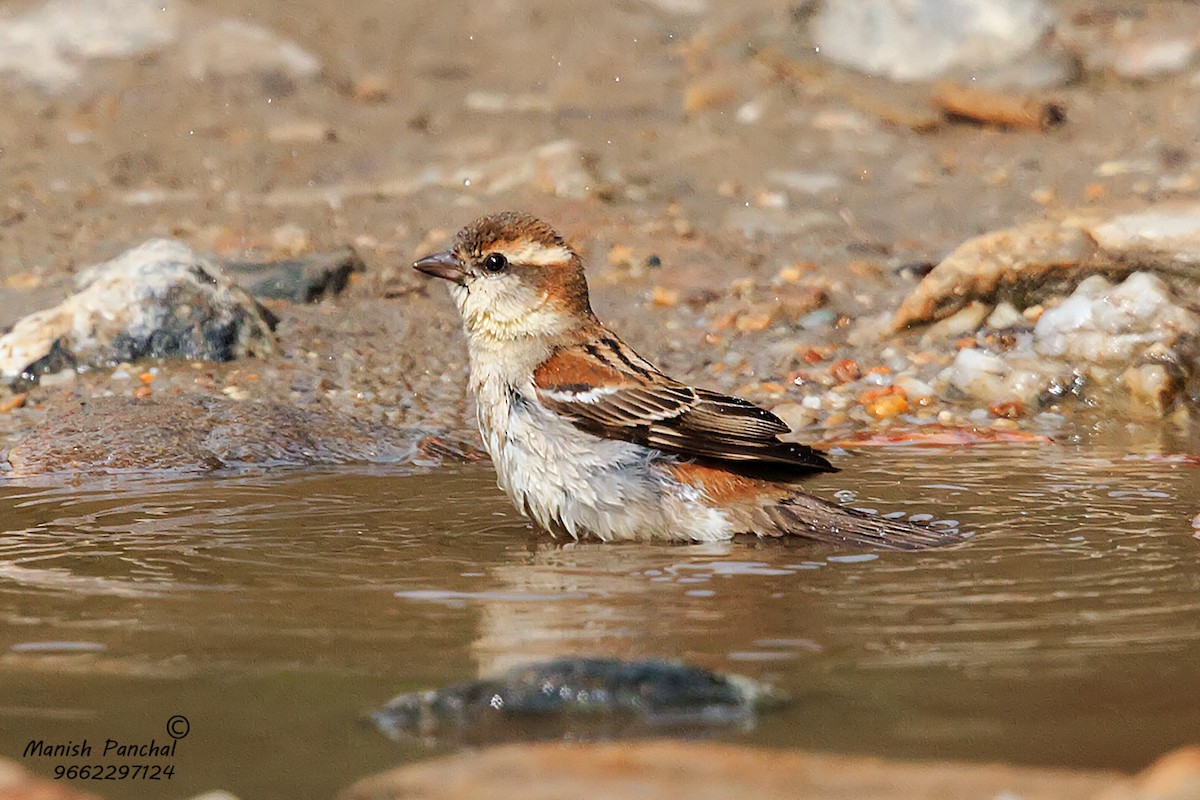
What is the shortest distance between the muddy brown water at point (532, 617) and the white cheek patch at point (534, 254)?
35.8 inches

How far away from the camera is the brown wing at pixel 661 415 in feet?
17.9

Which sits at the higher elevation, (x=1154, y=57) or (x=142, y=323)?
(x=1154, y=57)

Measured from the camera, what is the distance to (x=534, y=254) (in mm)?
6008

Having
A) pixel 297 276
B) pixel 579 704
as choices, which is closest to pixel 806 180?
pixel 297 276

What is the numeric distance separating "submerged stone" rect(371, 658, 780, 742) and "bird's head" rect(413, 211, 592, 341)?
8.96ft

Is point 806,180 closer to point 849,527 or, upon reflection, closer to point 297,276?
point 297,276

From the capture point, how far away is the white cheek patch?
5.99 m

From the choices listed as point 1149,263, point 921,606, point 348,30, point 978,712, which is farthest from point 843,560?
point 348,30

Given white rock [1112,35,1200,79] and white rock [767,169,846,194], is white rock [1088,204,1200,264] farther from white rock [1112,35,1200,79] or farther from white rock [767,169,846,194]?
white rock [1112,35,1200,79]

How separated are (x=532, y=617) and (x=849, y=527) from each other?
1.49m

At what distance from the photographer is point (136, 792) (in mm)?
2785

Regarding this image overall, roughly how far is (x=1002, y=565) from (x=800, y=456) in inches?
34.8

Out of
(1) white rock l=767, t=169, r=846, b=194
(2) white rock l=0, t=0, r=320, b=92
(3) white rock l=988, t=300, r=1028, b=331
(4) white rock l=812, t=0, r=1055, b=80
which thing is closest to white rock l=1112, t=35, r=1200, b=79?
(4) white rock l=812, t=0, r=1055, b=80

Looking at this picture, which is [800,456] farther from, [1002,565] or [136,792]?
[136,792]
